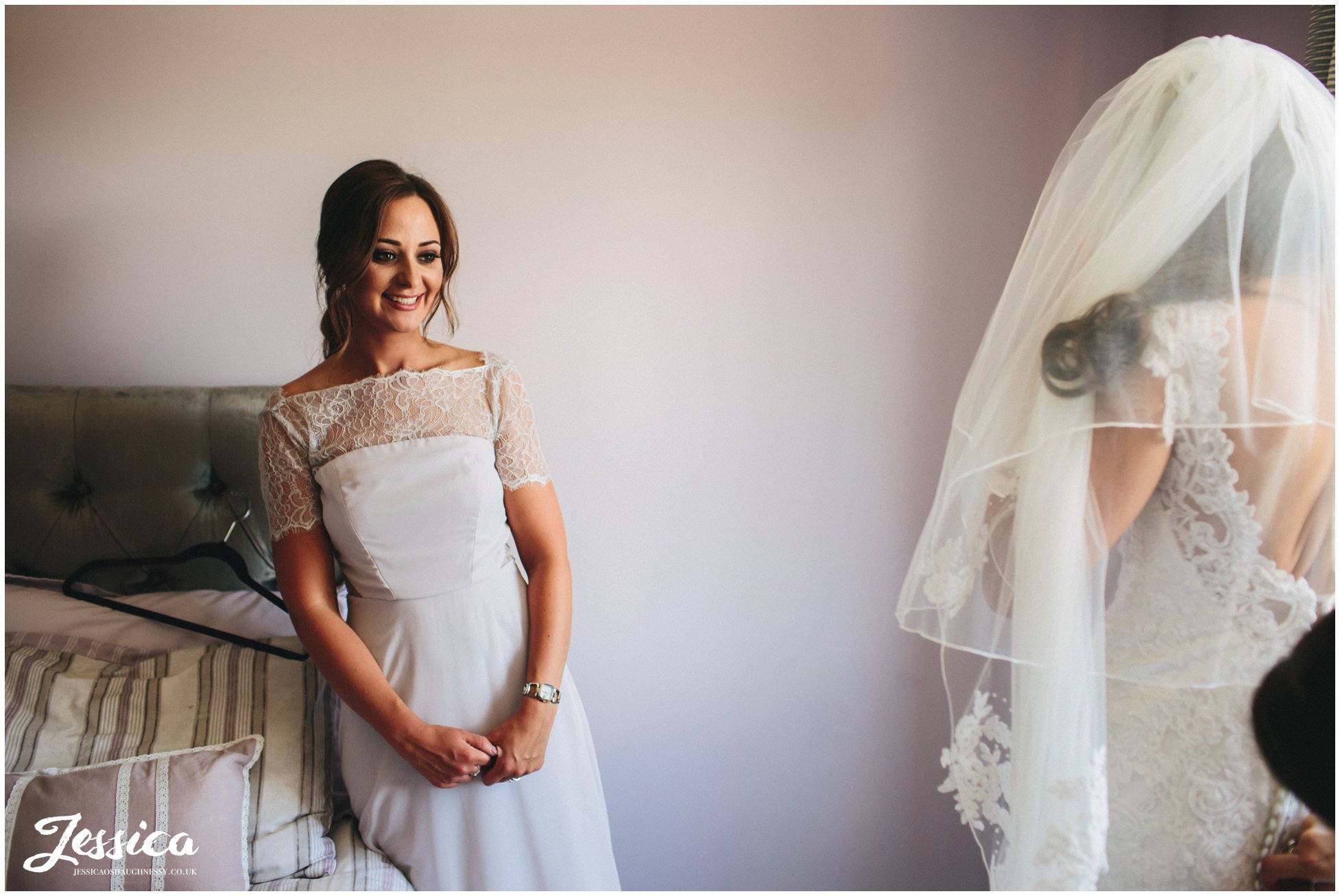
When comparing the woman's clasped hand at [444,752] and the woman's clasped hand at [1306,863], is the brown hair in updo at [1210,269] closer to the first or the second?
the woman's clasped hand at [1306,863]

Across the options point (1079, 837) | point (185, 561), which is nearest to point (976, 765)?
point (1079, 837)

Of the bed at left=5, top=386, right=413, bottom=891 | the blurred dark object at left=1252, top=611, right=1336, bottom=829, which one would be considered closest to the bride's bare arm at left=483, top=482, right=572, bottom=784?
the bed at left=5, top=386, right=413, bottom=891

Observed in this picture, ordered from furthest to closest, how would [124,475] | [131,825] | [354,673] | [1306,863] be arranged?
[124,475] → [354,673] → [131,825] → [1306,863]

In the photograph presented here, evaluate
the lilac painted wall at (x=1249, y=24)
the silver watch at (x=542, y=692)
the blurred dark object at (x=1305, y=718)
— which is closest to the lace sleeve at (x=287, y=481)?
the silver watch at (x=542, y=692)

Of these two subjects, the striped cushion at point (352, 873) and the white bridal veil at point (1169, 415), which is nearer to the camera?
the white bridal veil at point (1169, 415)

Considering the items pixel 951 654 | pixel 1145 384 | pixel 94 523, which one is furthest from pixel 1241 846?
pixel 94 523

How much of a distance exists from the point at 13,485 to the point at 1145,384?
6.17ft

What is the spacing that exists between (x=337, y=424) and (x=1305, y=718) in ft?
3.93

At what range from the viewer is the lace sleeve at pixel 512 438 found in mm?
1348

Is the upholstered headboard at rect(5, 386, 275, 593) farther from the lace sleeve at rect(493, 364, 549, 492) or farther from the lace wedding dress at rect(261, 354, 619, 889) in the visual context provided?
the lace sleeve at rect(493, 364, 549, 492)

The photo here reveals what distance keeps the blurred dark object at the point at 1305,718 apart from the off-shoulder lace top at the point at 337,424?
105 cm

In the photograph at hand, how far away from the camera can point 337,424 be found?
128 centimetres

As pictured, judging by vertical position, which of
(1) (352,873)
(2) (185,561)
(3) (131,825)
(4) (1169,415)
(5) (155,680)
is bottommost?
(1) (352,873)

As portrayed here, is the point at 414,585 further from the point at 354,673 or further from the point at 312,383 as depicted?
the point at 312,383
